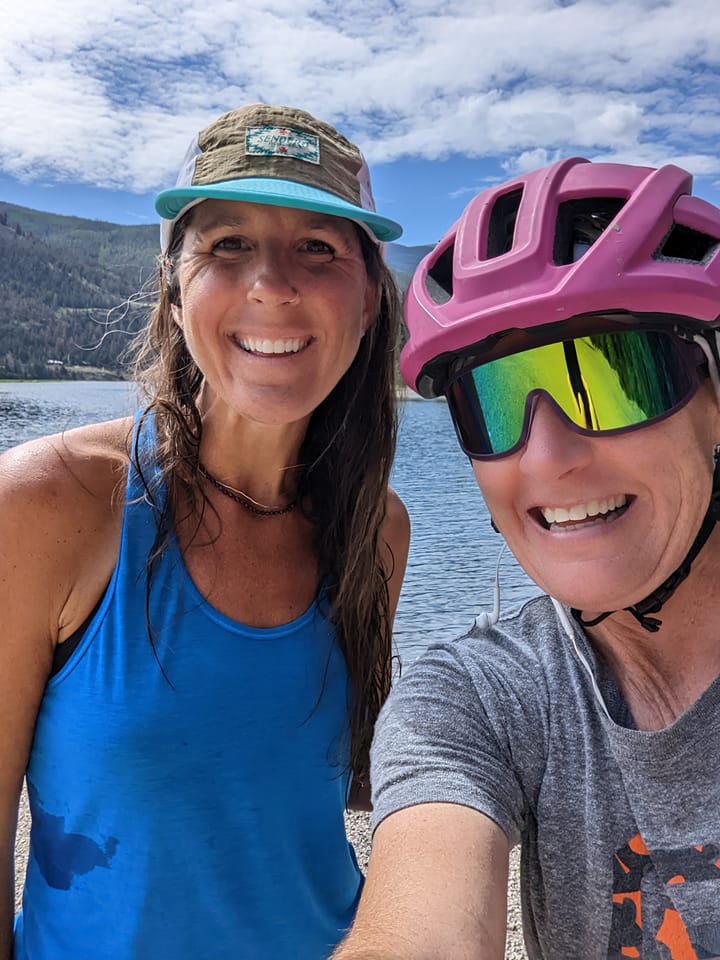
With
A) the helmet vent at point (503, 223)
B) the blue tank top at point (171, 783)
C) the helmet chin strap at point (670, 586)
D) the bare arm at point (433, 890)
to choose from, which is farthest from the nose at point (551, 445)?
the blue tank top at point (171, 783)

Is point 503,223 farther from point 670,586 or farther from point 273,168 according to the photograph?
point 670,586

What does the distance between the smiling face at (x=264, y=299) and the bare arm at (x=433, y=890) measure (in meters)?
1.42

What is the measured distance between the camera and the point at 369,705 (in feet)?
9.28

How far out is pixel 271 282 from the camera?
2.56m

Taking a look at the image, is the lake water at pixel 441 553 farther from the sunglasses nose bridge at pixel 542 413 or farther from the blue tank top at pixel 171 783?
the sunglasses nose bridge at pixel 542 413

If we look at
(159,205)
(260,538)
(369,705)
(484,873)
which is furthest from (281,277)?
(484,873)

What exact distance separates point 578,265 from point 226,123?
1.37m

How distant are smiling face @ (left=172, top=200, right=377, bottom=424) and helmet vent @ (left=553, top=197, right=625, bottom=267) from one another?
886 mm

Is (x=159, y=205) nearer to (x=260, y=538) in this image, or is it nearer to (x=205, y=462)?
(x=205, y=462)

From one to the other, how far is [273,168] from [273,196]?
6.8 inches

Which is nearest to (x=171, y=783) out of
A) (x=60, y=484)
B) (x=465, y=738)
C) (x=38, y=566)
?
(x=38, y=566)

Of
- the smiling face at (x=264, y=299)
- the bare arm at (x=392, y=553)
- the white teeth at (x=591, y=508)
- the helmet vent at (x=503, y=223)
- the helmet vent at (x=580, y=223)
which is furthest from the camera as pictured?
the bare arm at (x=392, y=553)

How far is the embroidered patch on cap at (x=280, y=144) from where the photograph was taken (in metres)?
2.55

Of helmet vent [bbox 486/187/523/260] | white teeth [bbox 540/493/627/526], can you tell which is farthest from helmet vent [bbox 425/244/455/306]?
white teeth [bbox 540/493/627/526]
